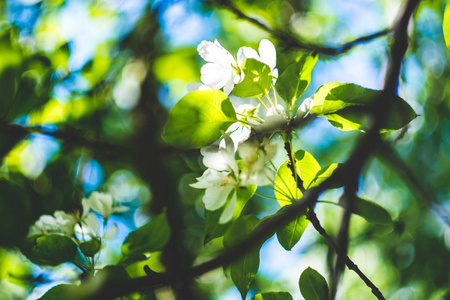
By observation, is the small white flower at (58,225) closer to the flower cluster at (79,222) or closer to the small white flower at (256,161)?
the flower cluster at (79,222)

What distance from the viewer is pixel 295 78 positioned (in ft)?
2.64

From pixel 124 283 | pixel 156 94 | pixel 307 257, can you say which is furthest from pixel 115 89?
pixel 124 283

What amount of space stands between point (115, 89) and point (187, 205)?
1.06 m

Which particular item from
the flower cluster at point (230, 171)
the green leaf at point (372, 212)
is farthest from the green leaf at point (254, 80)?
the green leaf at point (372, 212)

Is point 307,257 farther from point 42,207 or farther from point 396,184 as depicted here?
point 42,207

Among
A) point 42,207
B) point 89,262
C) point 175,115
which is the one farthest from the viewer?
point 42,207

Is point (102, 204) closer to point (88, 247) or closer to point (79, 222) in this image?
point (79, 222)

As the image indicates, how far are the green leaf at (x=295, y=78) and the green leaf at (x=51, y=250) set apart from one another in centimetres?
70

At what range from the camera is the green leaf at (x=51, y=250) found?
960 millimetres

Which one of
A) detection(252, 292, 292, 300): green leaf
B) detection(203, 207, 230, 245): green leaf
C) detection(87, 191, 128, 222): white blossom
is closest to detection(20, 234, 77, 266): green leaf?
detection(87, 191, 128, 222): white blossom

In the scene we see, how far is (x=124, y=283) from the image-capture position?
432 millimetres

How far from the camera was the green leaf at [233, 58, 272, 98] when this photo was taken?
2.49 feet

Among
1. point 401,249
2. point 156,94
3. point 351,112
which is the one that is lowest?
point 401,249

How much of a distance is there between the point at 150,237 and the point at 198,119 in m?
0.40
